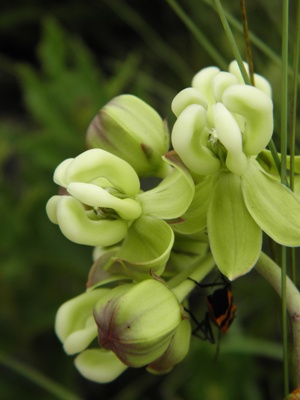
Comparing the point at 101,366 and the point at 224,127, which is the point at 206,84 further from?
the point at 101,366

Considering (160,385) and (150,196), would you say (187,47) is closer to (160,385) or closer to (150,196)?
(160,385)

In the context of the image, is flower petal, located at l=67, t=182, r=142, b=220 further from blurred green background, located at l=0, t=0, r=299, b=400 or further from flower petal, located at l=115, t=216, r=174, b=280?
blurred green background, located at l=0, t=0, r=299, b=400

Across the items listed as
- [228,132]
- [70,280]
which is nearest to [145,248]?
[228,132]

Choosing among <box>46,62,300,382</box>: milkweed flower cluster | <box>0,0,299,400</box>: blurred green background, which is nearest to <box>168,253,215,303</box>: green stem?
<box>46,62,300,382</box>: milkweed flower cluster

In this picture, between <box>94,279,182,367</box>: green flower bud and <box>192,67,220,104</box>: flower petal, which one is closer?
<box>94,279,182,367</box>: green flower bud

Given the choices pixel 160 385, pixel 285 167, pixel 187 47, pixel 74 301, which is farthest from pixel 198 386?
pixel 187 47

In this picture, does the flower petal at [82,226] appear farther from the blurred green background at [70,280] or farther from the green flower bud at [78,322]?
the blurred green background at [70,280]
